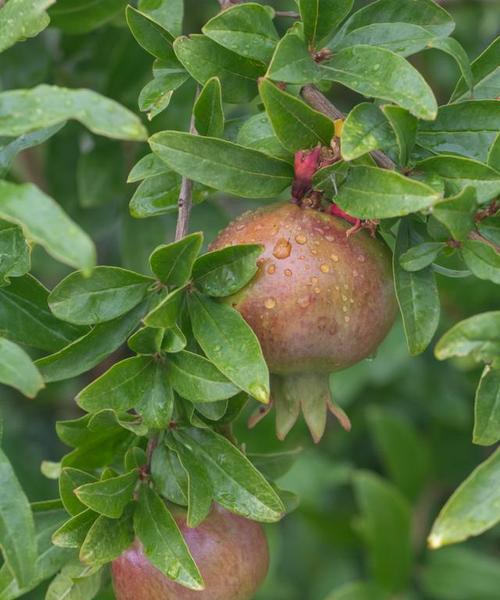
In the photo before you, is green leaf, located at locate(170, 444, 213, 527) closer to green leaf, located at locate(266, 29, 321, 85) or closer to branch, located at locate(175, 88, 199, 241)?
branch, located at locate(175, 88, 199, 241)

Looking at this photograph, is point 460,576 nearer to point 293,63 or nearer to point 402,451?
point 402,451

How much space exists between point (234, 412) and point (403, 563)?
1174 millimetres

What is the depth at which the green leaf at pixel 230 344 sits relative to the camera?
104 centimetres

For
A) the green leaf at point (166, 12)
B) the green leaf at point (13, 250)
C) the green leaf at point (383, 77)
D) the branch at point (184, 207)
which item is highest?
the green leaf at point (166, 12)

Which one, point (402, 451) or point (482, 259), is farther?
point (402, 451)

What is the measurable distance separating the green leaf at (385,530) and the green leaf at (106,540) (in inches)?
41.7

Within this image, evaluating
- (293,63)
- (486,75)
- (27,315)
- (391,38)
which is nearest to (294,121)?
(293,63)

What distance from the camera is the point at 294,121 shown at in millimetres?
1109

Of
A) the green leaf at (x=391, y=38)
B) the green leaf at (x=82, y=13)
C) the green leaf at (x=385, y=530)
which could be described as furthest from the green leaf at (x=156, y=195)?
the green leaf at (x=385, y=530)

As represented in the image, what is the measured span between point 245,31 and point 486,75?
1.00ft

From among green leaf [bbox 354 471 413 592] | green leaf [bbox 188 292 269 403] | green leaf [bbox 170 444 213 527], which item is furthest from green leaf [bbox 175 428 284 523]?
green leaf [bbox 354 471 413 592]

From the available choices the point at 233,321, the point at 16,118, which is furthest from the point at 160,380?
the point at 16,118

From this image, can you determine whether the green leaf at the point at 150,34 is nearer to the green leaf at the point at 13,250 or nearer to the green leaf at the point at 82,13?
the green leaf at the point at 13,250

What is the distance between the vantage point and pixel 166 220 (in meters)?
2.06
